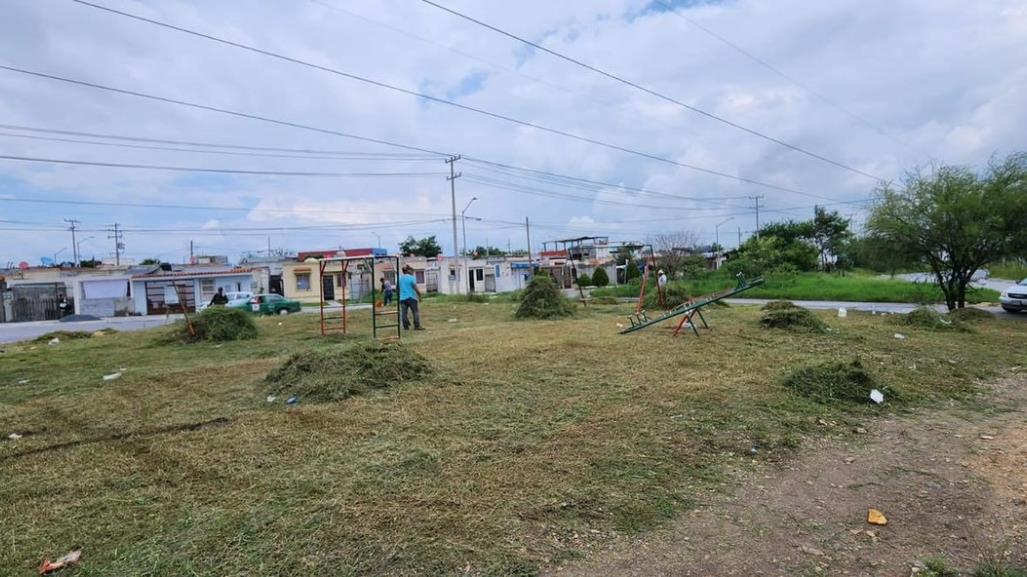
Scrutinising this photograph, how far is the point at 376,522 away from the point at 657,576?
1553 millimetres

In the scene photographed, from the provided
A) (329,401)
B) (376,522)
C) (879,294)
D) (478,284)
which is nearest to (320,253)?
(478,284)

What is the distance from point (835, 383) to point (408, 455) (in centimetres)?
473

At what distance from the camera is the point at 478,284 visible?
4762cm

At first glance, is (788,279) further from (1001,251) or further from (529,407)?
(529,407)

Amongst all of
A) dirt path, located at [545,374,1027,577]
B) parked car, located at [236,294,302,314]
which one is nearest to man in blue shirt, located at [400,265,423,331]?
dirt path, located at [545,374,1027,577]

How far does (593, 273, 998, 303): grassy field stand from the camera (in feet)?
67.2

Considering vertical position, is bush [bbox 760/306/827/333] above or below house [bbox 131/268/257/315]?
below

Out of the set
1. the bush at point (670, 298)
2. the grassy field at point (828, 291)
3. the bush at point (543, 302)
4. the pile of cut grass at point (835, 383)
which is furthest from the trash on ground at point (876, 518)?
the grassy field at point (828, 291)

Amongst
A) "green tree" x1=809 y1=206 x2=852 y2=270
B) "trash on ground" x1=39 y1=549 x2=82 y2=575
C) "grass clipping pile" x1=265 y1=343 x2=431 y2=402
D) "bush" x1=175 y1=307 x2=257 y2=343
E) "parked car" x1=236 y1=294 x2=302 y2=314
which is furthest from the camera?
"green tree" x1=809 y1=206 x2=852 y2=270

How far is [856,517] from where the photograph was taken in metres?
3.30

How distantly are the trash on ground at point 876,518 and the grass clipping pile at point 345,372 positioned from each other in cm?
490

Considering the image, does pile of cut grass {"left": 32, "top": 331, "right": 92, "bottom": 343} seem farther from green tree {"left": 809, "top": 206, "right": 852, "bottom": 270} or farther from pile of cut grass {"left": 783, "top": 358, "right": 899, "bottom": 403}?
green tree {"left": 809, "top": 206, "right": 852, "bottom": 270}

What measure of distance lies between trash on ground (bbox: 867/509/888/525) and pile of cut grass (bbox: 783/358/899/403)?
2.62 metres

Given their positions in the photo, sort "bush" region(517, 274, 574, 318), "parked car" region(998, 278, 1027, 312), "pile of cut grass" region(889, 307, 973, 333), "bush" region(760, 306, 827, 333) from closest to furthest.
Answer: "bush" region(760, 306, 827, 333)
"pile of cut grass" region(889, 307, 973, 333)
"parked car" region(998, 278, 1027, 312)
"bush" region(517, 274, 574, 318)
